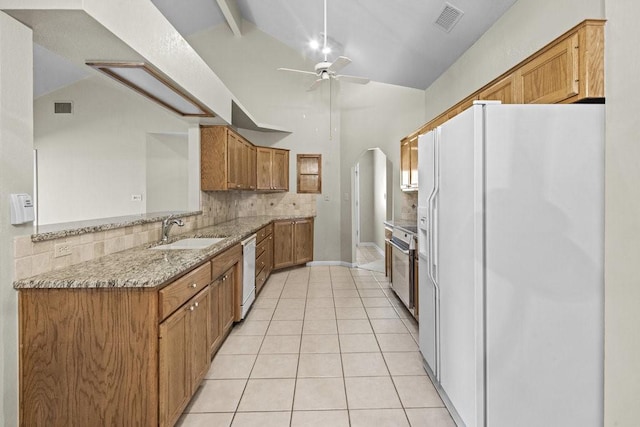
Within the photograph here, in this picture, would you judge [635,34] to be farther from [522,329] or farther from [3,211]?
[3,211]

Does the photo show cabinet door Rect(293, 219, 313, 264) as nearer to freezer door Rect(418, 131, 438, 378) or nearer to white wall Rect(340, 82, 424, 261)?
white wall Rect(340, 82, 424, 261)

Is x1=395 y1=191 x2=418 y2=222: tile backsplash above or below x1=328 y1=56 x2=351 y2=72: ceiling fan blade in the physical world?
below

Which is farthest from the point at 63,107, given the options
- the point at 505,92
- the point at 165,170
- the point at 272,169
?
the point at 505,92

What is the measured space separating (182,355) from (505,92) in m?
2.84

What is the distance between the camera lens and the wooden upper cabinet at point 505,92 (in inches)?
93.3

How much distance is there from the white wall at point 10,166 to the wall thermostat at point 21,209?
24 millimetres

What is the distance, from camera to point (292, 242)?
18.7 ft

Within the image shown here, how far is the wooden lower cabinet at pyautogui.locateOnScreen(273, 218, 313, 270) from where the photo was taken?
548 cm

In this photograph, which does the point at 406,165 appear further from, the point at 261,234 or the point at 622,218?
the point at 622,218

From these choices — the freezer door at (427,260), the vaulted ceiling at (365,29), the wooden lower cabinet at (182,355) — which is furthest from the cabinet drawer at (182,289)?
the freezer door at (427,260)

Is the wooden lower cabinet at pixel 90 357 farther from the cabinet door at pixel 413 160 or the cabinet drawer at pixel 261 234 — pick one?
the cabinet door at pixel 413 160

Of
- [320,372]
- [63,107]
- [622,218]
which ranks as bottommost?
[320,372]

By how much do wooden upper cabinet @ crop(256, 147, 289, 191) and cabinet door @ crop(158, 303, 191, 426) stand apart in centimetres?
392

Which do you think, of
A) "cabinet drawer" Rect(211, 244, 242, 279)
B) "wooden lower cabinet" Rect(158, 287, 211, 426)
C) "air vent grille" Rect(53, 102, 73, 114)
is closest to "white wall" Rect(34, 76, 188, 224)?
"air vent grille" Rect(53, 102, 73, 114)
